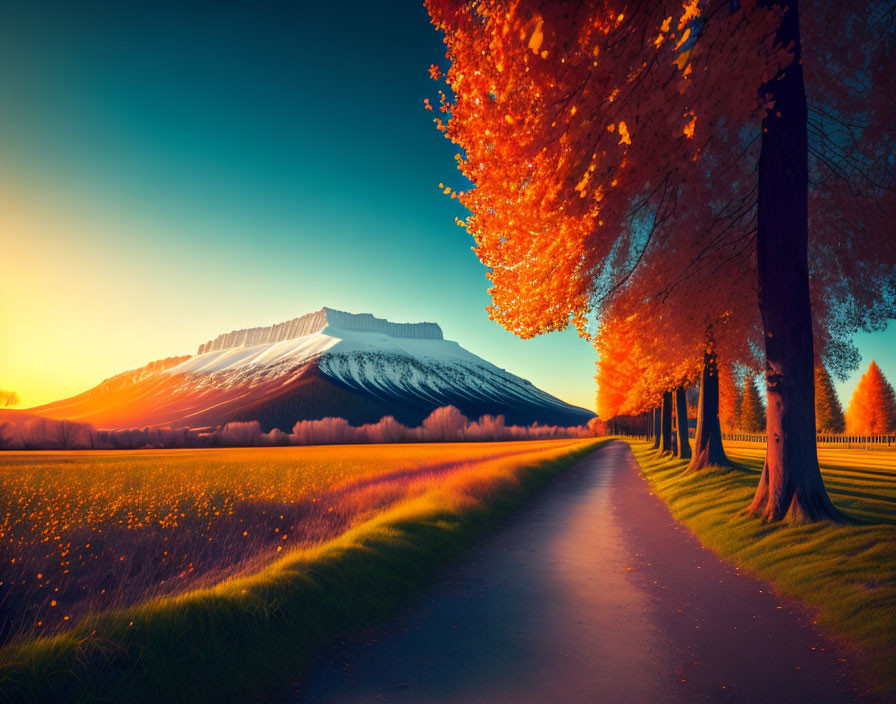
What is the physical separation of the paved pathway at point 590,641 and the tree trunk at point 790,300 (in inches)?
92.8

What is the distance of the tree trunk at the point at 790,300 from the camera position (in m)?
9.37

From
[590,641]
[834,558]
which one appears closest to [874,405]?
[834,558]

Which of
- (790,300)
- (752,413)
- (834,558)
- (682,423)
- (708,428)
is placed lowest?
(834,558)

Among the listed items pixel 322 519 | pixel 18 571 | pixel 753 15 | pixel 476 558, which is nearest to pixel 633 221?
pixel 753 15

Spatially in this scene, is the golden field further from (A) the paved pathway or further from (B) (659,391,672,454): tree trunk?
(B) (659,391,672,454): tree trunk

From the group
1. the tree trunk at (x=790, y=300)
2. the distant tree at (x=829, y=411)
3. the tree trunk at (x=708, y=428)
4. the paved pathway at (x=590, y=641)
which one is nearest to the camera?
the paved pathway at (x=590, y=641)

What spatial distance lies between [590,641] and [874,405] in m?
95.2

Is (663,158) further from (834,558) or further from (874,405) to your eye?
(874,405)

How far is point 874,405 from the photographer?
74.1 metres

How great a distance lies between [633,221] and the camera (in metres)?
13.0

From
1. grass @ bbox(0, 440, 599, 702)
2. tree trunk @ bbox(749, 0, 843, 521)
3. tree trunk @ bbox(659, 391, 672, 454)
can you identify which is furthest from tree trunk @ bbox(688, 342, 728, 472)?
tree trunk @ bbox(659, 391, 672, 454)

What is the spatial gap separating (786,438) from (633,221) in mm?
6680

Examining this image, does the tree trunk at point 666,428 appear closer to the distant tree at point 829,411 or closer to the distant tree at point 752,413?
the distant tree at point 829,411

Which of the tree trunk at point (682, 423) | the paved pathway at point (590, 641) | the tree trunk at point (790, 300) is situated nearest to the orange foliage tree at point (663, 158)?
the tree trunk at point (790, 300)
